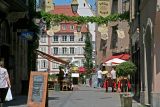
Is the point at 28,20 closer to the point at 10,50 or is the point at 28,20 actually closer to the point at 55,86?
the point at 10,50

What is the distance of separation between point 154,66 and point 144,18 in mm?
4994

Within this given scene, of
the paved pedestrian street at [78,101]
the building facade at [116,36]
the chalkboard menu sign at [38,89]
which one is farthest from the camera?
the building facade at [116,36]

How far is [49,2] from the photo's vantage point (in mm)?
33094

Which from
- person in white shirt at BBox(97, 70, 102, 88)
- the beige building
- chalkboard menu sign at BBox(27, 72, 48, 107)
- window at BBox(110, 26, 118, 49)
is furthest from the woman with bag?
window at BBox(110, 26, 118, 49)

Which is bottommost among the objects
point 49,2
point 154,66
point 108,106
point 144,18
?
point 108,106

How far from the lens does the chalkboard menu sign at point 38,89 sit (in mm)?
19000

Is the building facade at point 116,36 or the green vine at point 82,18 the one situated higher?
the building facade at point 116,36

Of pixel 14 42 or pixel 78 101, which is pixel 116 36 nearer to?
pixel 14 42

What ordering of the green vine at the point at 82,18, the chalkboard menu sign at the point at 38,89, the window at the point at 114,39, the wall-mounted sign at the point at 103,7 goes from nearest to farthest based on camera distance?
the chalkboard menu sign at the point at 38,89 < the wall-mounted sign at the point at 103,7 < the green vine at the point at 82,18 < the window at the point at 114,39

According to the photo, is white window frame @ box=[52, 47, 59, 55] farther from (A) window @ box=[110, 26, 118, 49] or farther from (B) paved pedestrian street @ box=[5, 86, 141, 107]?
(B) paved pedestrian street @ box=[5, 86, 141, 107]

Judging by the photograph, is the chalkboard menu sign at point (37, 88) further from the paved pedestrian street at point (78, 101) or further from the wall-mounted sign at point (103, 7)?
the wall-mounted sign at point (103, 7)

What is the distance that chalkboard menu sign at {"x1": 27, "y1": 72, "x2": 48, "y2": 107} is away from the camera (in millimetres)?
19000

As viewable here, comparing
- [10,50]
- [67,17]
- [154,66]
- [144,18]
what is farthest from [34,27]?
[154,66]

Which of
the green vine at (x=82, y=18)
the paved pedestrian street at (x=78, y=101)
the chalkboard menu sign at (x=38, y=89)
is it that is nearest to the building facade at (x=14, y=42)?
the green vine at (x=82, y=18)
